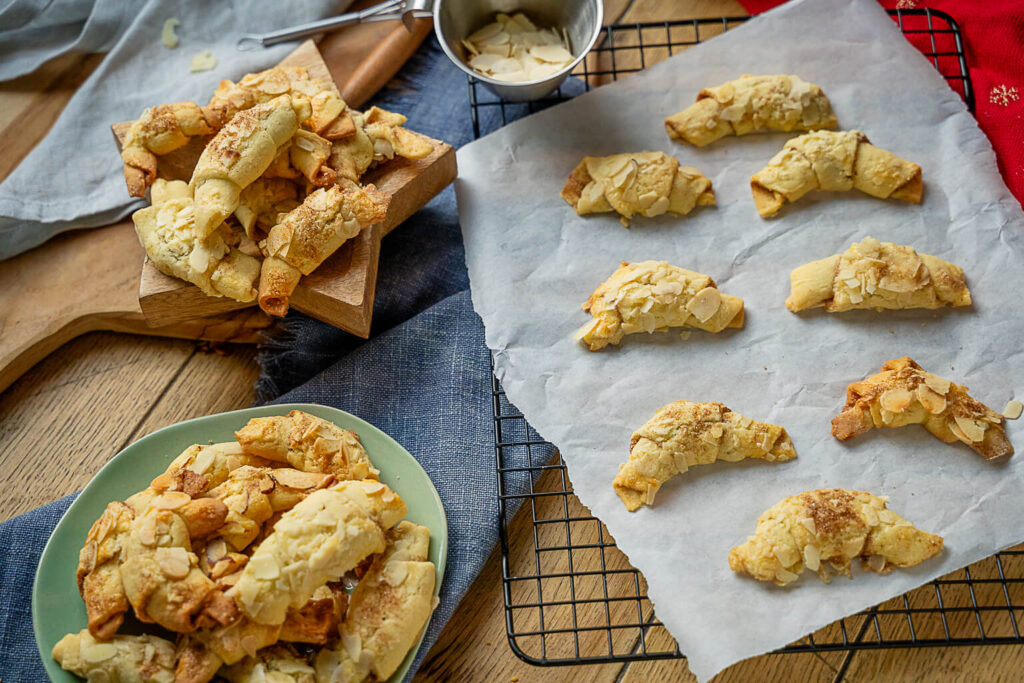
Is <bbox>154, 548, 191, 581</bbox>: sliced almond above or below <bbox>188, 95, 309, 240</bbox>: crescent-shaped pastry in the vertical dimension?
below

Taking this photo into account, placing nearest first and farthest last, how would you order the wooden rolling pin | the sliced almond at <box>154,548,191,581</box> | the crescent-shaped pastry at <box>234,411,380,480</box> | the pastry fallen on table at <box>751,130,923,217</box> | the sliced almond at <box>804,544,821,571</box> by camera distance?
the sliced almond at <box>154,548,191,581</box> → the sliced almond at <box>804,544,821,571</box> → the crescent-shaped pastry at <box>234,411,380,480</box> → the pastry fallen on table at <box>751,130,923,217</box> → the wooden rolling pin

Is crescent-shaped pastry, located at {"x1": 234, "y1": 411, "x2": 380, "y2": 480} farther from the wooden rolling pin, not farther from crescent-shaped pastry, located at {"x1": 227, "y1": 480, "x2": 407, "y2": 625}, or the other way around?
the wooden rolling pin

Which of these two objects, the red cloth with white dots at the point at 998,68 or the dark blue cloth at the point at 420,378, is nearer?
the dark blue cloth at the point at 420,378

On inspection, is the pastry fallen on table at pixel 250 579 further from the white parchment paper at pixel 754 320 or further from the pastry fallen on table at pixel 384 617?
the white parchment paper at pixel 754 320

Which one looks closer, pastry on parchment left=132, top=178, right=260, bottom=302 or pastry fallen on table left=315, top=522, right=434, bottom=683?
pastry fallen on table left=315, top=522, right=434, bottom=683

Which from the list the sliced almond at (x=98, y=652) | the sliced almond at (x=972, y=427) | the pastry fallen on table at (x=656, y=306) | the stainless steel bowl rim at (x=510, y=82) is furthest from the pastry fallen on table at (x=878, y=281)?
the sliced almond at (x=98, y=652)

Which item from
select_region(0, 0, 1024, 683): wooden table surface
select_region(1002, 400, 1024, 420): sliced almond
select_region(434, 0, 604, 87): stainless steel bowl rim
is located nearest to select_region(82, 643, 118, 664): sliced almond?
select_region(0, 0, 1024, 683): wooden table surface
